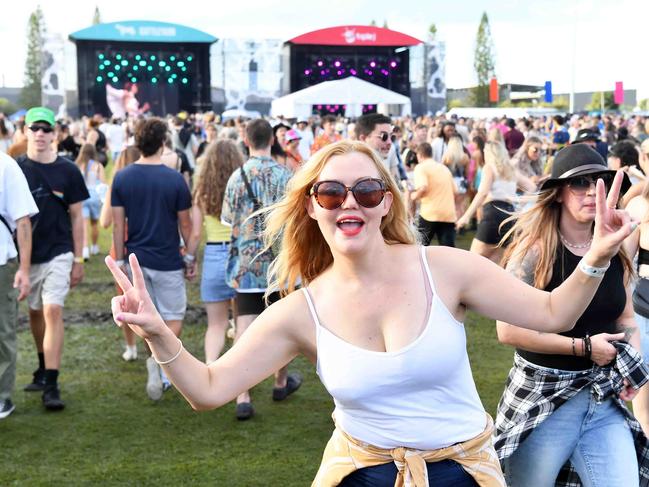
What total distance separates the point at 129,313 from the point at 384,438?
76 cm

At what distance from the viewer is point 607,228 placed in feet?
8.36

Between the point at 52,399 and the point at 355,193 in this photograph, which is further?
the point at 52,399

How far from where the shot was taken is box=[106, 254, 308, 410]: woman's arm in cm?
240

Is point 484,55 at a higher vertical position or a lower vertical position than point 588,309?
higher

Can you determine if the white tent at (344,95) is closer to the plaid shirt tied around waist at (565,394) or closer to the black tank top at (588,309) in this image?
the black tank top at (588,309)

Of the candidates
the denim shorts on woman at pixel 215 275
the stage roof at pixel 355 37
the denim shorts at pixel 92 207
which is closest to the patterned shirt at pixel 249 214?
the denim shorts on woman at pixel 215 275

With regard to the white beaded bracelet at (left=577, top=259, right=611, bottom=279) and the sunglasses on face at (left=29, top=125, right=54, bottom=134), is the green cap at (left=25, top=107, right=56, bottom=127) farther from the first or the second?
the white beaded bracelet at (left=577, top=259, right=611, bottom=279)

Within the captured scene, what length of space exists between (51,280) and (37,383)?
36.3 inches

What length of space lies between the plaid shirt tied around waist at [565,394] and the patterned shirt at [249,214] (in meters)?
2.75

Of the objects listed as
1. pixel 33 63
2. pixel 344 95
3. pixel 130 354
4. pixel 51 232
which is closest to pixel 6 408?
pixel 51 232

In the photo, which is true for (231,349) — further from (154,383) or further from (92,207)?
(92,207)

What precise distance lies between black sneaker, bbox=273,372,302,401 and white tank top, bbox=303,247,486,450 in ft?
13.2

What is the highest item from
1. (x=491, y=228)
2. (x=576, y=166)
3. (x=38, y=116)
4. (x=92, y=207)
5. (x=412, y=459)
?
(x=38, y=116)

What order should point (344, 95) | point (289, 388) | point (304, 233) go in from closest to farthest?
point (304, 233), point (289, 388), point (344, 95)
